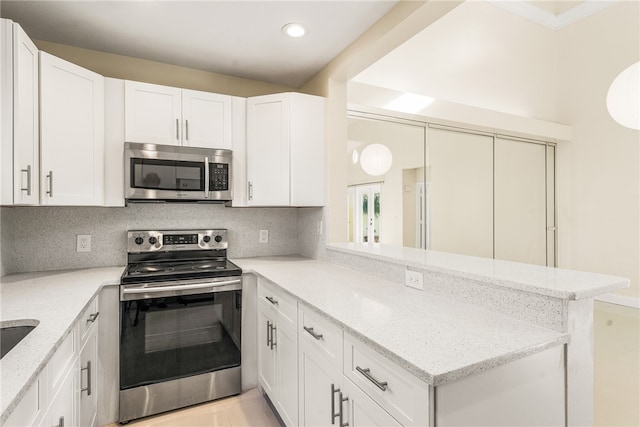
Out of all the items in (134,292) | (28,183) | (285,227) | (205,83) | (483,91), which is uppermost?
(483,91)

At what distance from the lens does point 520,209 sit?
15.1 ft

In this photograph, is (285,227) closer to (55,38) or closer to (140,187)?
(140,187)

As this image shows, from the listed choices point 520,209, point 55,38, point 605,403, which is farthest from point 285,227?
point 520,209

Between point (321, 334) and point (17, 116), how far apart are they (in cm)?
179

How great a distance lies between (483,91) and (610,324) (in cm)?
307

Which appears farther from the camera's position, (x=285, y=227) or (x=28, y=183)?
(x=285, y=227)

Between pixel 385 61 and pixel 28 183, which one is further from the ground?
pixel 385 61

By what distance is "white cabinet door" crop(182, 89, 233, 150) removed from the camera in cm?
251

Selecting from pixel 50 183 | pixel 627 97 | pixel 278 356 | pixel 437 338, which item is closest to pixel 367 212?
pixel 278 356

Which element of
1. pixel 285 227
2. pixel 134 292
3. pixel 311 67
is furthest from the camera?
pixel 285 227

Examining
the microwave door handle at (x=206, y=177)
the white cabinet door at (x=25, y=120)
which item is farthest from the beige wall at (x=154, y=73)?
the microwave door handle at (x=206, y=177)

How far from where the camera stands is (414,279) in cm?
179

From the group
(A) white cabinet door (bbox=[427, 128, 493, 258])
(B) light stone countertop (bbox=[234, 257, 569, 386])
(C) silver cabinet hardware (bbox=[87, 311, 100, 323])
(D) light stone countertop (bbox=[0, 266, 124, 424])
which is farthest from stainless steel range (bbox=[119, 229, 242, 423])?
(A) white cabinet door (bbox=[427, 128, 493, 258])

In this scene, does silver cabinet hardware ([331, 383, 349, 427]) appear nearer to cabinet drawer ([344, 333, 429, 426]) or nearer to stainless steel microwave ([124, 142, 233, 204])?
cabinet drawer ([344, 333, 429, 426])
